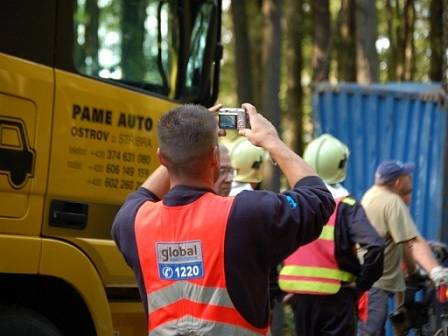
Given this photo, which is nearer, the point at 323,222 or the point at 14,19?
the point at 323,222

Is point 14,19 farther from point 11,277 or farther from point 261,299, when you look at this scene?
point 261,299

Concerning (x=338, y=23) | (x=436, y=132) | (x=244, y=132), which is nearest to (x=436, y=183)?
(x=436, y=132)

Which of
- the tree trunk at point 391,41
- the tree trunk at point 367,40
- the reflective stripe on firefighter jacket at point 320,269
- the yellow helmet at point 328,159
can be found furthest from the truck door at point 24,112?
the tree trunk at point 391,41

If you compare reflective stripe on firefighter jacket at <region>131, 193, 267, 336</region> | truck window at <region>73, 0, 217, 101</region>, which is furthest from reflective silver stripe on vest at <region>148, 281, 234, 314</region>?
truck window at <region>73, 0, 217, 101</region>

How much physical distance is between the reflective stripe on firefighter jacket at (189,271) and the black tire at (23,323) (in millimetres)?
1429

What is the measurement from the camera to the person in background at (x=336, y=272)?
5.79 meters

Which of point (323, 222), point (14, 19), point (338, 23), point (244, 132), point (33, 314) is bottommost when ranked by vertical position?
point (33, 314)

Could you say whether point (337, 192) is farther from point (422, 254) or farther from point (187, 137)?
point (187, 137)

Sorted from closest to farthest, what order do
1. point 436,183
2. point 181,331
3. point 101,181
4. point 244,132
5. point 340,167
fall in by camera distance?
point 181,331 → point 244,132 → point 101,181 → point 340,167 → point 436,183

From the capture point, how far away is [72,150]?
482 centimetres

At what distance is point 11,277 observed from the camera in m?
4.61

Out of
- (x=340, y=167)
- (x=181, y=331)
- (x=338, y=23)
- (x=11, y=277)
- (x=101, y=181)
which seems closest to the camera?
(x=181, y=331)

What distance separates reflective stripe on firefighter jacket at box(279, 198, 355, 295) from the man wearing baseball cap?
103 centimetres

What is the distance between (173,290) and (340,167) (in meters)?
3.77
